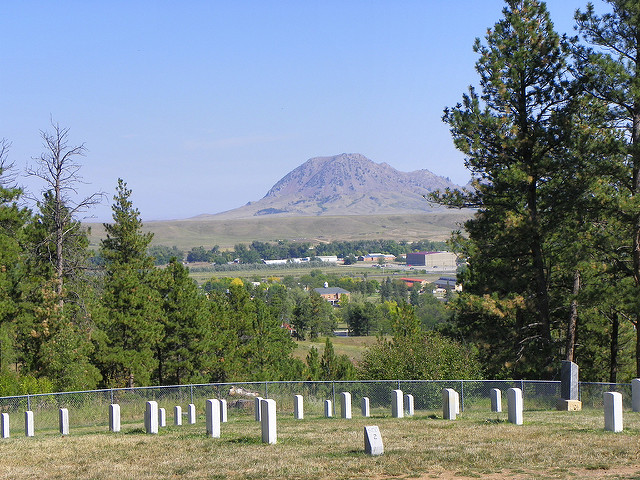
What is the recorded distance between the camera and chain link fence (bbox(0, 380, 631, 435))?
2497 centimetres

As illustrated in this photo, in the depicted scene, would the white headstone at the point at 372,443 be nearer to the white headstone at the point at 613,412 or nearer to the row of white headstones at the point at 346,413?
the row of white headstones at the point at 346,413

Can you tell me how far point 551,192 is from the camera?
3212 centimetres

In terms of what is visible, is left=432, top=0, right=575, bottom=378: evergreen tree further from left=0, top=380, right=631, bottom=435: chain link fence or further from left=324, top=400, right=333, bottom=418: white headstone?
left=324, top=400, right=333, bottom=418: white headstone

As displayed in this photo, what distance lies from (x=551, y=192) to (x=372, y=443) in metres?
21.2

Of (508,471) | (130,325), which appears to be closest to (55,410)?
(130,325)

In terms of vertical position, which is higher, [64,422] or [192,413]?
[64,422]

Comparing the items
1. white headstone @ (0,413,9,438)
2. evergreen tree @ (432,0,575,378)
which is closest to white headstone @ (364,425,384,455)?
white headstone @ (0,413,9,438)

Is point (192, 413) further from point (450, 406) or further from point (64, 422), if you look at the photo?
point (450, 406)

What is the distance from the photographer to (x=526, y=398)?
25359 mm

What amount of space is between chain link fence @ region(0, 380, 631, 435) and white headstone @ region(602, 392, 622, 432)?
8.37m

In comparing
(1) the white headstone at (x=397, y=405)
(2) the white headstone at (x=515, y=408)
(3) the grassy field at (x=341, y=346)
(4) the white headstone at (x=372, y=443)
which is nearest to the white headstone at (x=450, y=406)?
(2) the white headstone at (x=515, y=408)

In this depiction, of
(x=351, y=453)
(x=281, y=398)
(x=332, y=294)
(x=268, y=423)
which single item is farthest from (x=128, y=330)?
(x=332, y=294)

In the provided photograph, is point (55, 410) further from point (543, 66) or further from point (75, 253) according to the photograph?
point (543, 66)

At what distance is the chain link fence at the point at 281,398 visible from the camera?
81.9 ft
